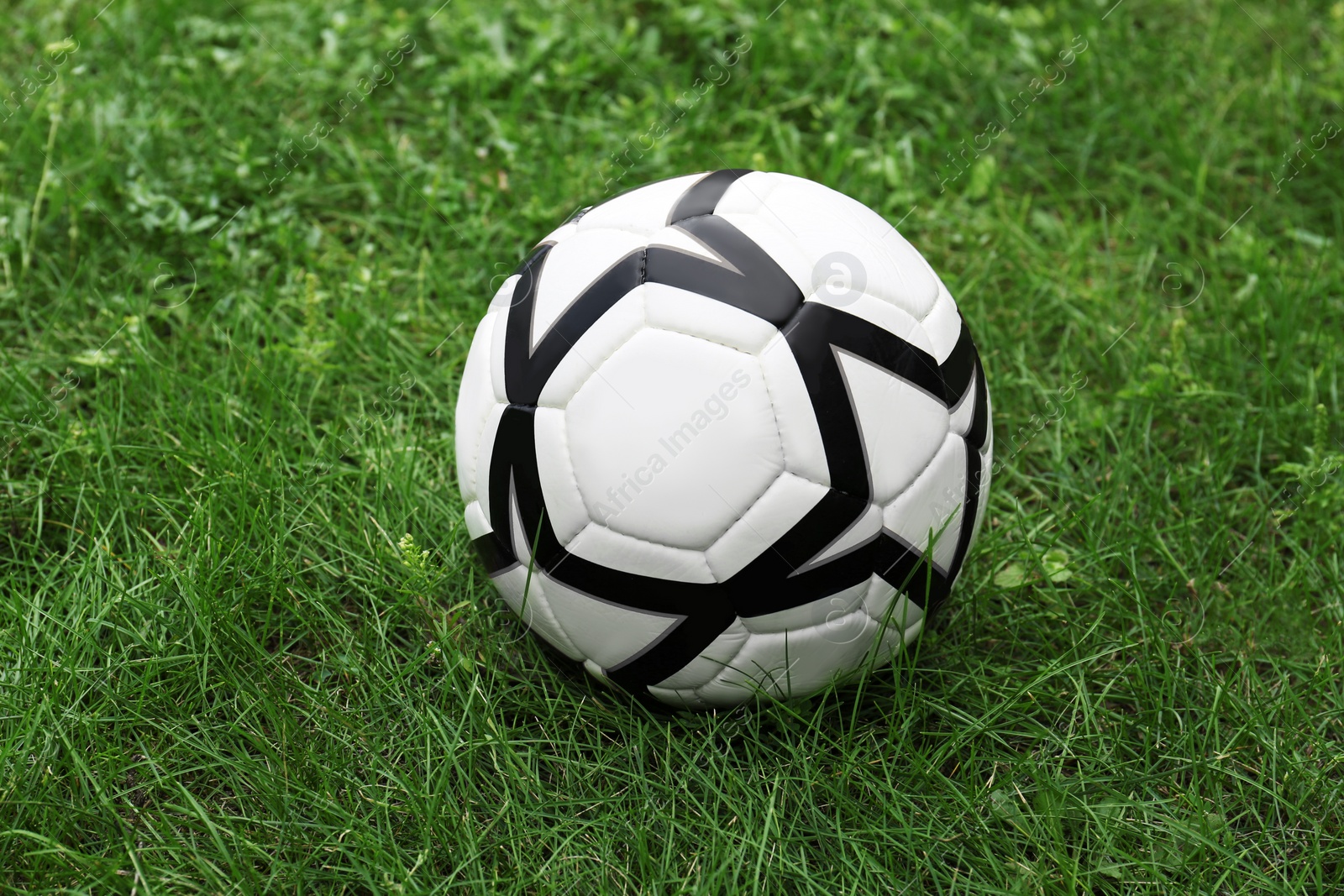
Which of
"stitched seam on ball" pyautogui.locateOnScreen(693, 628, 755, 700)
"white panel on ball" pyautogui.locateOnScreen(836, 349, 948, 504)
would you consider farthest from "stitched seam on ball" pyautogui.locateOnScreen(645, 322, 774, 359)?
"stitched seam on ball" pyautogui.locateOnScreen(693, 628, 755, 700)

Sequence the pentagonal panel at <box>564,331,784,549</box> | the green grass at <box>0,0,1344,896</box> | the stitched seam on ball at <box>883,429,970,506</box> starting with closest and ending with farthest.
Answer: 1. the pentagonal panel at <box>564,331,784,549</box>
2. the stitched seam on ball at <box>883,429,970,506</box>
3. the green grass at <box>0,0,1344,896</box>

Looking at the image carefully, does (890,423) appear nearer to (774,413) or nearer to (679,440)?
(774,413)

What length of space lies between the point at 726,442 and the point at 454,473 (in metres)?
1.14

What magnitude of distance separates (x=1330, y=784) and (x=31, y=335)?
12.0ft

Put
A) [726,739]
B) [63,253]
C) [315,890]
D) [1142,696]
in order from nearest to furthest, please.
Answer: [315,890] → [726,739] → [1142,696] → [63,253]

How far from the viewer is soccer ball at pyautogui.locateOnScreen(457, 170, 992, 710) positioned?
1.85 meters

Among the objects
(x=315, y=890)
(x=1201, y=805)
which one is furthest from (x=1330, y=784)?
(x=315, y=890)

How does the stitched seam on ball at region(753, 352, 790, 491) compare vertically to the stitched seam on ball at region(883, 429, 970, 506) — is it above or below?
above

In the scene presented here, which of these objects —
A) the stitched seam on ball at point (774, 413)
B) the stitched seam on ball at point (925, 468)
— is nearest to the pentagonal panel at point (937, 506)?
the stitched seam on ball at point (925, 468)

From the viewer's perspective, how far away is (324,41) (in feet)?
12.7

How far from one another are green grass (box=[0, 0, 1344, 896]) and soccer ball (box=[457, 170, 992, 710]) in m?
0.28

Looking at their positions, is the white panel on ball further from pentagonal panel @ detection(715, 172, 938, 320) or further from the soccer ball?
pentagonal panel @ detection(715, 172, 938, 320)

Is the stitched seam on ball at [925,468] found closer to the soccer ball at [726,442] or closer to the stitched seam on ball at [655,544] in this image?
the soccer ball at [726,442]

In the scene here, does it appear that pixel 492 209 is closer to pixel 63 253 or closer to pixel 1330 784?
pixel 63 253
